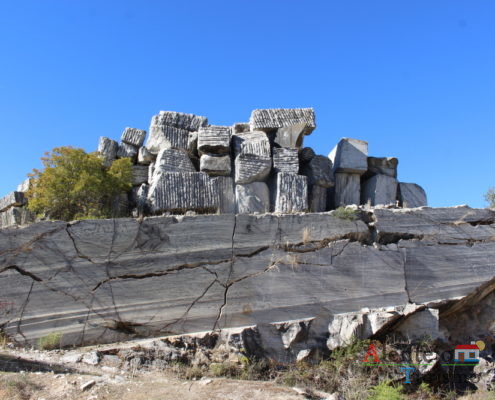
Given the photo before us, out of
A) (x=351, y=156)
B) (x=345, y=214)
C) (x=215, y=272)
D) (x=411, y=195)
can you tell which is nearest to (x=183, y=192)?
(x=215, y=272)

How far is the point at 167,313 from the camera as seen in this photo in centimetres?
538

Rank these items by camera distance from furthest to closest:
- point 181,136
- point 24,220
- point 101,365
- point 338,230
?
point 181,136
point 24,220
point 338,230
point 101,365

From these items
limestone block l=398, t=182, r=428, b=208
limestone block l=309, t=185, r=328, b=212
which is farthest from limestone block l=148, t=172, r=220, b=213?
limestone block l=398, t=182, r=428, b=208

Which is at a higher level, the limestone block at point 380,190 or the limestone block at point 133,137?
the limestone block at point 133,137

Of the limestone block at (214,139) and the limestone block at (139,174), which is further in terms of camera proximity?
the limestone block at (139,174)

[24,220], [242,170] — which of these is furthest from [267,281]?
[24,220]

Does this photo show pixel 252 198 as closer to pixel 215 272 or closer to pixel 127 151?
pixel 215 272

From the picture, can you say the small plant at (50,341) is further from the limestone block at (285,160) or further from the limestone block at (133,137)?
the limestone block at (285,160)

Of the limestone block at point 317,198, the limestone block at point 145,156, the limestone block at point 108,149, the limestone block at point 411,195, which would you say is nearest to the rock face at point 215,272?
the limestone block at point 317,198

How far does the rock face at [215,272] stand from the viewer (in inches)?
206

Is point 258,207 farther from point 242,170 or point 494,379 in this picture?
point 494,379

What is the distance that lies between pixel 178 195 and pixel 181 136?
1098 millimetres

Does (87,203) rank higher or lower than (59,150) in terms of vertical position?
lower

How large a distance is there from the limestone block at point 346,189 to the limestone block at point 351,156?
0.09m
